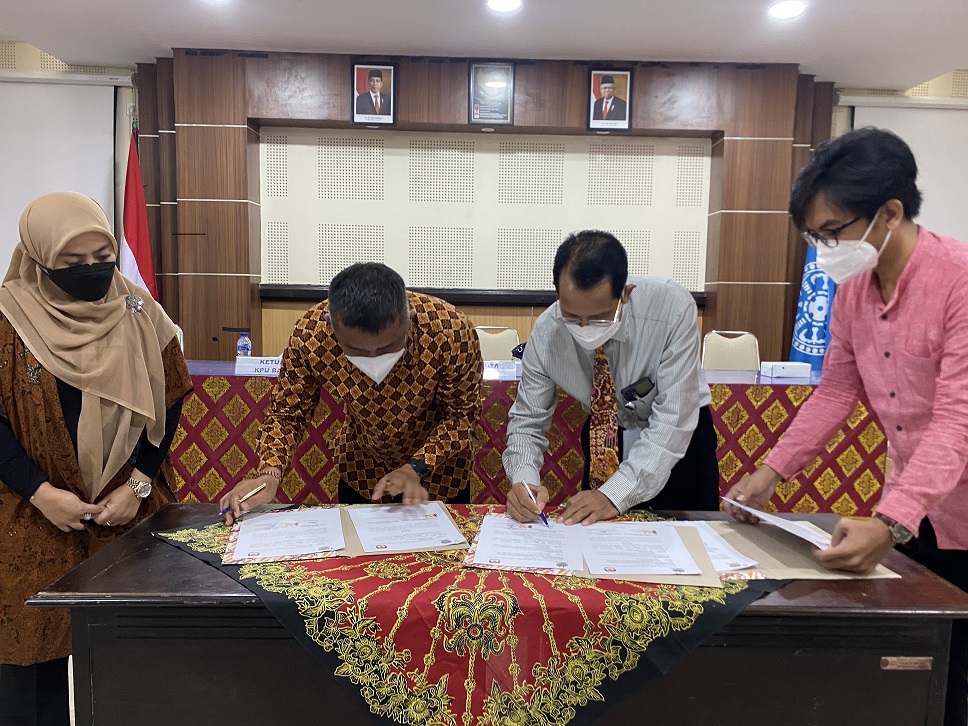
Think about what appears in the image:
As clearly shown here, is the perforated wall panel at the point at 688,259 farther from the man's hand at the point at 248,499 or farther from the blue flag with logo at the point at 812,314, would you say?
the man's hand at the point at 248,499

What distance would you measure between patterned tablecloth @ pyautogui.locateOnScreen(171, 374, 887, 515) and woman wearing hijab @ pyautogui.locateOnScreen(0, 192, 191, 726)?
47.4 inches

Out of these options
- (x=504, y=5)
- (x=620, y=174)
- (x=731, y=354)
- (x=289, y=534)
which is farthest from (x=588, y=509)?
(x=620, y=174)

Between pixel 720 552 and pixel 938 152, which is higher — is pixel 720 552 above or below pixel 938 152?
below

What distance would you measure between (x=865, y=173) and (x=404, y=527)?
1.14 m

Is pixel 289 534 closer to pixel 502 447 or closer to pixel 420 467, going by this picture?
pixel 420 467

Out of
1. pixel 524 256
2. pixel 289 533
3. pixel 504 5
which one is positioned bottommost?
pixel 289 533

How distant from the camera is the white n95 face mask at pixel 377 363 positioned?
1663 mm

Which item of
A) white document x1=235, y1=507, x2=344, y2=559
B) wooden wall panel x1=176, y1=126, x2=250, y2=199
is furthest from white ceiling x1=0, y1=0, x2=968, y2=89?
white document x1=235, y1=507, x2=344, y2=559

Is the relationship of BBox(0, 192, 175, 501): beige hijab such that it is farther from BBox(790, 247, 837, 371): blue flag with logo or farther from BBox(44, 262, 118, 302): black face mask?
BBox(790, 247, 837, 371): blue flag with logo

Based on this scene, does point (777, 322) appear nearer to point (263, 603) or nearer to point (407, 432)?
point (407, 432)

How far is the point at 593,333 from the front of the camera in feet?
5.42

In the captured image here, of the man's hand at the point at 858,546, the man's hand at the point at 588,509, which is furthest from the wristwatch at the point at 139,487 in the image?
the man's hand at the point at 858,546

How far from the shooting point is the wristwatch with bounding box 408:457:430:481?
1725 mm

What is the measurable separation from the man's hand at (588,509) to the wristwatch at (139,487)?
3.15ft
